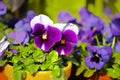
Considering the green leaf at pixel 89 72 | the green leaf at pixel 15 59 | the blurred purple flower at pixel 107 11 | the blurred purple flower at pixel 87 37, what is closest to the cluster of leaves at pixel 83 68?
the green leaf at pixel 89 72

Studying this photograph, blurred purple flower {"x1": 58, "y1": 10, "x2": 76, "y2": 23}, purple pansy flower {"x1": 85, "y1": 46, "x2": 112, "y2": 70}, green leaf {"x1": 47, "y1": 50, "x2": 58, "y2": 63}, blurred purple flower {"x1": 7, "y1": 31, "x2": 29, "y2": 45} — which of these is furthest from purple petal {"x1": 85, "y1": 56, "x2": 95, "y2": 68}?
blurred purple flower {"x1": 58, "y1": 10, "x2": 76, "y2": 23}

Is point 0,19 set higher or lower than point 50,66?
higher

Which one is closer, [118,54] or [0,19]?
[118,54]

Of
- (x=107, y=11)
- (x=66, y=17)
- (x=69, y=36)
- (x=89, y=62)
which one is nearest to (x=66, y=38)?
(x=69, y=36)

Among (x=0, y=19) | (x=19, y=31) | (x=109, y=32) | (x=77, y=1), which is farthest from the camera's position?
(x=77, y=1)

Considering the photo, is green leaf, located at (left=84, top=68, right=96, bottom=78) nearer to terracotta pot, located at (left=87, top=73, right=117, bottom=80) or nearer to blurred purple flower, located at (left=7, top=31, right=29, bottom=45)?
terracotta pot, located at (left=87, top=73, right=117, bottom=80)

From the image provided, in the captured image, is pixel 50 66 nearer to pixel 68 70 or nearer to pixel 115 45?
pixel 68 70

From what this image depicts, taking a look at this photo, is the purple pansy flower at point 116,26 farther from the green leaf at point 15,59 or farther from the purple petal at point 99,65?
the green leaf at point 15,59

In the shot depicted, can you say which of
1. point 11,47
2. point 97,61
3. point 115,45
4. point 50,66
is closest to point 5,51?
point 11,47
